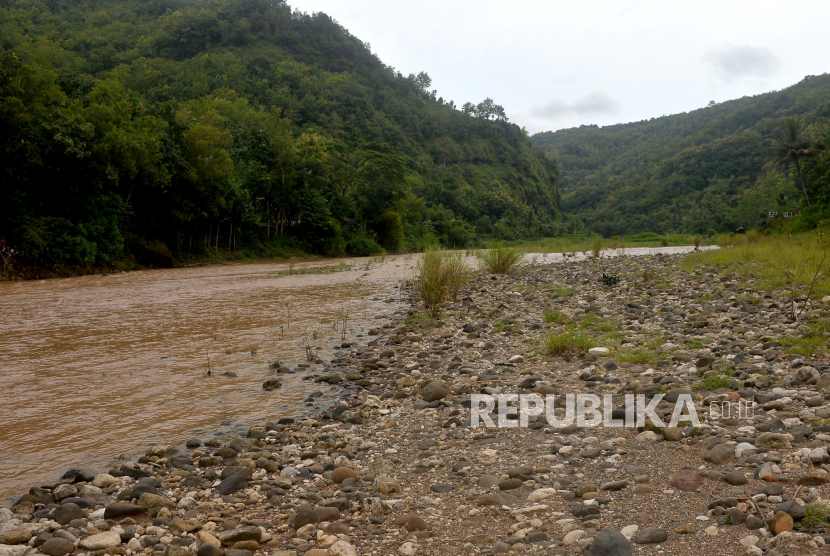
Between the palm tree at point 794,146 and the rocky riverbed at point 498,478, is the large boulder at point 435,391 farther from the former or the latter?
the palm tree at point 794,146

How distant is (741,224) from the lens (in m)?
67.0

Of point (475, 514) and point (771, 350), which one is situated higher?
point (771, 350)

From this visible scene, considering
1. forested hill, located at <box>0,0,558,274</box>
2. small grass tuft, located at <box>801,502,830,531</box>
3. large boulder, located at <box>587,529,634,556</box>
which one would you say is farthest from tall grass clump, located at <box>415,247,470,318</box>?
forested hill, located at <box>0,0,558,274</box>

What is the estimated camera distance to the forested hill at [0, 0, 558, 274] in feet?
75.3

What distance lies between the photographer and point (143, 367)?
23.1 ft

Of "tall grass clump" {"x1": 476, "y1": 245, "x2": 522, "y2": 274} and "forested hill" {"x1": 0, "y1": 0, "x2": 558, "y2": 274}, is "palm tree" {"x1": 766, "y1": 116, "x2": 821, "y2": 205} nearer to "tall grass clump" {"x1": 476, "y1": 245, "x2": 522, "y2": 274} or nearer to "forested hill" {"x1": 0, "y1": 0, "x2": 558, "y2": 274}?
"forested hill" {"x1": 0, "y1": 0, "x2": 558, "y2": 274}

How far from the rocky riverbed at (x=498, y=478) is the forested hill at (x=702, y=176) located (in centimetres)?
6900

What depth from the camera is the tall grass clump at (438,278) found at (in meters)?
11.0

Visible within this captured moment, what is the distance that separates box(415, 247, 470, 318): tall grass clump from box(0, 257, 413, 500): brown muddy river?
1214 millimetres

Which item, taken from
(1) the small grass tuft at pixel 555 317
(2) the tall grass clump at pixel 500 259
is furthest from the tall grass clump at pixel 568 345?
(2) the tall grass clump at pixel 500 259

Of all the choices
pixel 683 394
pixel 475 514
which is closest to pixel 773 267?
pixel 683 394

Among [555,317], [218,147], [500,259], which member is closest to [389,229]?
[218,147]

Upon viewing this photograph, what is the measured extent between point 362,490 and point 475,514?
0.91m

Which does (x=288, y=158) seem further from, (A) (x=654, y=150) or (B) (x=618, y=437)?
(A) (x=654, y=150)
